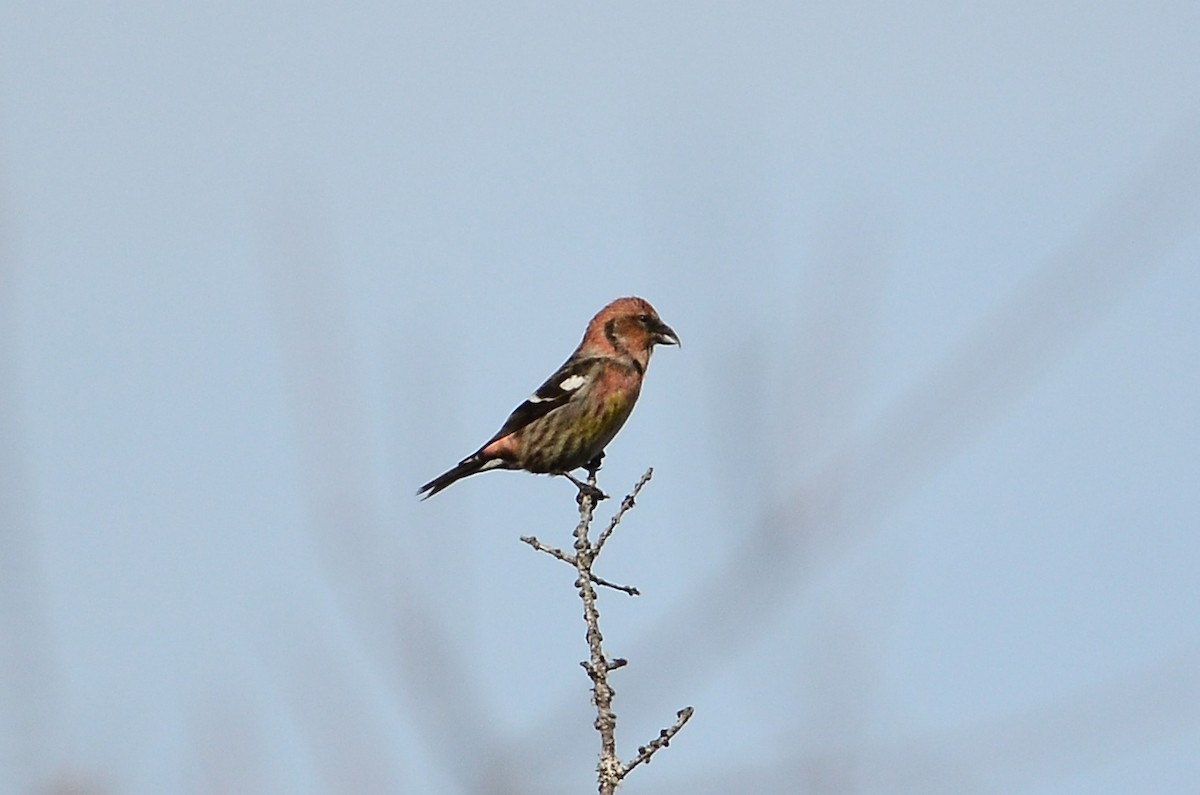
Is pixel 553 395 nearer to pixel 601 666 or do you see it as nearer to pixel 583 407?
pixel 583 407

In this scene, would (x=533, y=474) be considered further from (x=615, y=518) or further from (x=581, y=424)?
(x=615, y=518)

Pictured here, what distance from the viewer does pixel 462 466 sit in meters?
8.12

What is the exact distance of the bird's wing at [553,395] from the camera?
8484 millimetres

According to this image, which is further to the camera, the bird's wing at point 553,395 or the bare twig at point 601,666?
the bird's wing at point 553,395

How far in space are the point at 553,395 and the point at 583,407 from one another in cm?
18

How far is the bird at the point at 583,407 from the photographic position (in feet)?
27.6

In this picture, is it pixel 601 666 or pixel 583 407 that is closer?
pixel 601 666

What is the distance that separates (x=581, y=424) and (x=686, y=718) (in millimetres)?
4832

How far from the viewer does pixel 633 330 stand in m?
8.89

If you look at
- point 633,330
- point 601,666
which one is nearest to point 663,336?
point 633,330

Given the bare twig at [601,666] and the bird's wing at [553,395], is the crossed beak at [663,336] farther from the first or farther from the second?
the bare twig at [601,666]

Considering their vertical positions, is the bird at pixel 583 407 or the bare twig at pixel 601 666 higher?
the bird at pixel 583 407

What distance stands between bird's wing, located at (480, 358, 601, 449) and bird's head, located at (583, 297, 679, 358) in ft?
0.60

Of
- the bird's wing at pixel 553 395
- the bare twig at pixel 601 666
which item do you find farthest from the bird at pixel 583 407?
the bare twig at pixel 601 666
